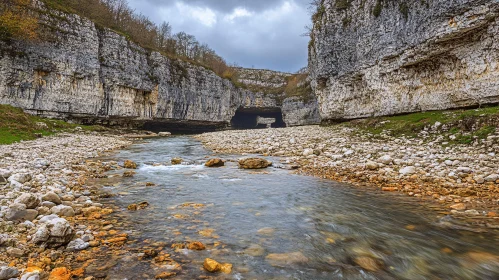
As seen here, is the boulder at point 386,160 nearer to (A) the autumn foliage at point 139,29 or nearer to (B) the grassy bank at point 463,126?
(B) the grassy bank at point 463,126

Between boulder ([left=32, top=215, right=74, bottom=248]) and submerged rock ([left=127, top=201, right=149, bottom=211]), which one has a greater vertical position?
boulder ([left=32, top=215, right=74, bottom=248])

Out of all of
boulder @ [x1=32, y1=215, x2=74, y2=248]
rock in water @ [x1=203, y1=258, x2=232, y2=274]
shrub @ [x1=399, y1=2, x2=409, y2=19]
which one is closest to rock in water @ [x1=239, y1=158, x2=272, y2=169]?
rock in water @ [x1=203, y1=258, x2=232, y2=274]

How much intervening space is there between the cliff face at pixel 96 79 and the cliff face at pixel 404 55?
97.4 ft

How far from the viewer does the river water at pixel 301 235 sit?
336 centimetres

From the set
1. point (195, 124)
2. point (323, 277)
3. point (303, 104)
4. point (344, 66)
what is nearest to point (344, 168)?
point (323, 277)

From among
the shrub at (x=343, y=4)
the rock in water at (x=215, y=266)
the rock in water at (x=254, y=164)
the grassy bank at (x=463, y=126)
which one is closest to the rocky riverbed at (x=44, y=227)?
the rock in water at (x=215, y=266)

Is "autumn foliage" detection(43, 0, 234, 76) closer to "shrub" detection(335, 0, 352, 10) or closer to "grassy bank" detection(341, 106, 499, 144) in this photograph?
"shrub" detection(335, 0, 352, 10)

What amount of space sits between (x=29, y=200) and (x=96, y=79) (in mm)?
38254

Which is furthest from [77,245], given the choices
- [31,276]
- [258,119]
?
[258,119]

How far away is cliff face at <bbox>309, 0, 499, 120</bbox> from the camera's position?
577 inches

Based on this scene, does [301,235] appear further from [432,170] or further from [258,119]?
[258,119]

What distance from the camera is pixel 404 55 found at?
64.7 ft

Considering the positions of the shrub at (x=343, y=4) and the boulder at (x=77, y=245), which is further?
the shrub at (x=343, y=4)

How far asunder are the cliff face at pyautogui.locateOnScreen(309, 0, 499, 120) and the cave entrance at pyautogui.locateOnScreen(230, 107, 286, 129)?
48.4m
